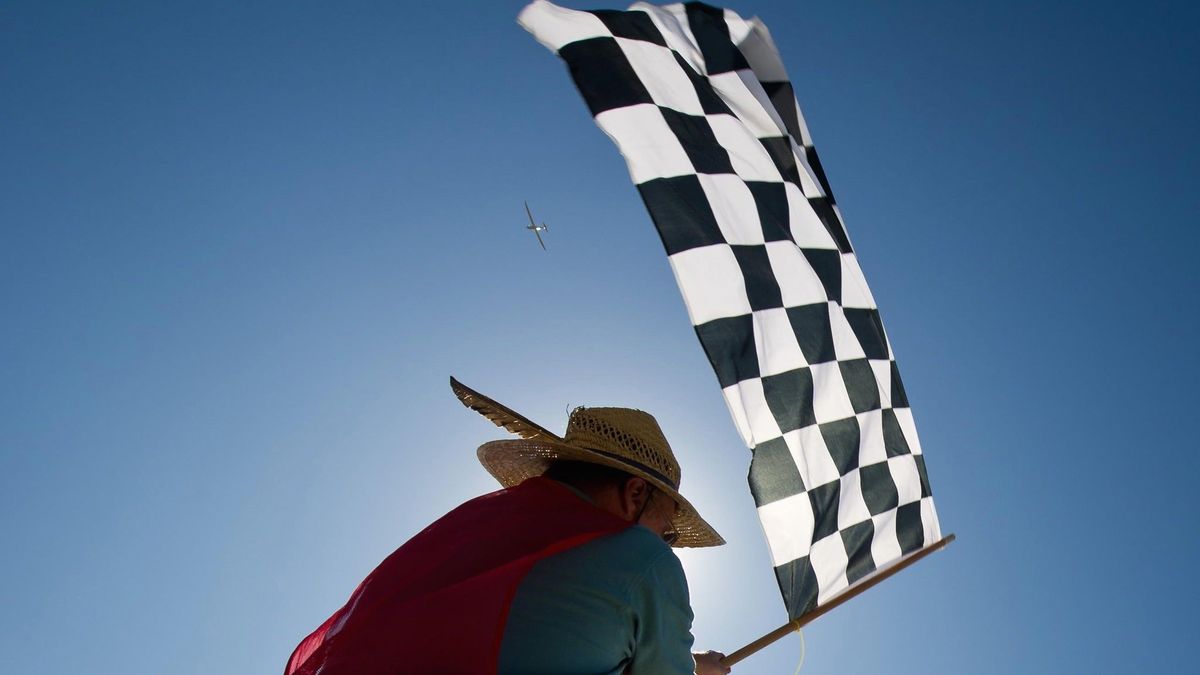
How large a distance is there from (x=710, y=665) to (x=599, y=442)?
1112mm

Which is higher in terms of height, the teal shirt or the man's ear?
the man's ear

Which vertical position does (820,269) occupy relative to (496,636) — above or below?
above

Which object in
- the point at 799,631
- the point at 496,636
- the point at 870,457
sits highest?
the point at 496,636

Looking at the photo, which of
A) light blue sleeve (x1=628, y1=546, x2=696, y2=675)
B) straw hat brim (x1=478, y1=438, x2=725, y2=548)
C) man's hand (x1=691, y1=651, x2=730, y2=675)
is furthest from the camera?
man's hand (x1=691, y1=651, x2=730, y2=675)

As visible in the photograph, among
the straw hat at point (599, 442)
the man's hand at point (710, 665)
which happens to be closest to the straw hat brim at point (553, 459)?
the straw hat at point (599, 442)

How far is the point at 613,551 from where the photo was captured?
1.34 metres

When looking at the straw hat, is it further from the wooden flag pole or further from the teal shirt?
the wooden flag pole

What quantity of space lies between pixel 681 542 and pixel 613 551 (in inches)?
36.7

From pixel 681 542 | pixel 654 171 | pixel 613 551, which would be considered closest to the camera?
pixel 613 551

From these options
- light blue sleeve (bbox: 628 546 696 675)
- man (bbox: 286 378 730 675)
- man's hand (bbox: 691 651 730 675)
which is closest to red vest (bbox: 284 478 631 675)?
man (bbox: 286 378 730 675)

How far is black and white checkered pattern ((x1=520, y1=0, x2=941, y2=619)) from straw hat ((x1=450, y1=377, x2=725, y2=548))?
82 centimetres

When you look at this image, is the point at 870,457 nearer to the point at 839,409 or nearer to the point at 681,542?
the point at 839,409

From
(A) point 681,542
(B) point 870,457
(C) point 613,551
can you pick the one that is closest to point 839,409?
(B) point 870,457

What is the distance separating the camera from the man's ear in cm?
167
